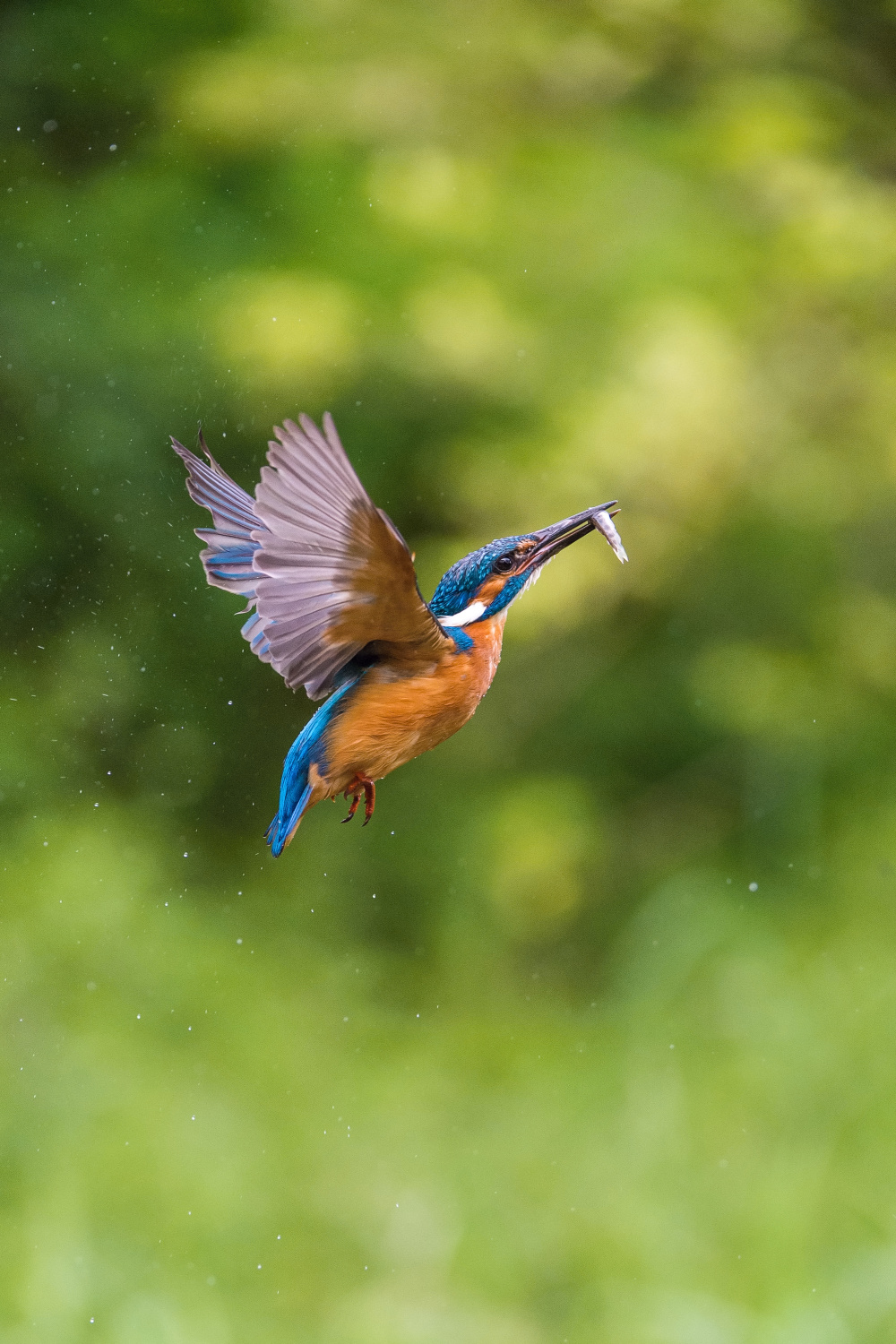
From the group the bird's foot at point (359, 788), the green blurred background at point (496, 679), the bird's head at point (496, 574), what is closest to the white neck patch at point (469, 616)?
the bird's head at point (496, 574)

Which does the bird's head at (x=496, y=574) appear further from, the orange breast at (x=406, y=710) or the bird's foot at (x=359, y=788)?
the bird's foot at (x=359, y=788)

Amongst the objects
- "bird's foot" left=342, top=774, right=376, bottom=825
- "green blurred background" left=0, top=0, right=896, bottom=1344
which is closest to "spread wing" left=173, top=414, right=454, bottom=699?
"bird's foot" left=342, top=774, right=376, bottom=825

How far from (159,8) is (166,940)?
70.9 inches

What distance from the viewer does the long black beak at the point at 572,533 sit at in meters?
0.78

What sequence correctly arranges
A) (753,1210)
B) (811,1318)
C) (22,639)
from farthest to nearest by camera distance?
(22,639) < (753,1210) < (811,1318)

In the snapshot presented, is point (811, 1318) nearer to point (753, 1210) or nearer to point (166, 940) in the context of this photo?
point (753, 1210)

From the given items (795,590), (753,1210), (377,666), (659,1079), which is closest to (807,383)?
(795,590)

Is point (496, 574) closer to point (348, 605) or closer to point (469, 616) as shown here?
point (469, 616)

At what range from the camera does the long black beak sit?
78 centimetres

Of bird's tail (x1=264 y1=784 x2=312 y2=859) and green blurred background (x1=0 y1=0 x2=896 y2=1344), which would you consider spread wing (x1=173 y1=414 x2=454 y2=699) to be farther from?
green blurred background (x1=0 y1=0 x2=896 y2=1344)

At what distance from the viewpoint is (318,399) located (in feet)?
8.29

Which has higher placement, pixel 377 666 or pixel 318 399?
pixel 377 666

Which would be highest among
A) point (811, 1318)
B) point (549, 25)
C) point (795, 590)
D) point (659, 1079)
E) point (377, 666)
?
point (377, 666)

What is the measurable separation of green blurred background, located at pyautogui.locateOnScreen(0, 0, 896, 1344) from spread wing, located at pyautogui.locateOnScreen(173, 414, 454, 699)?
1.53 meters
